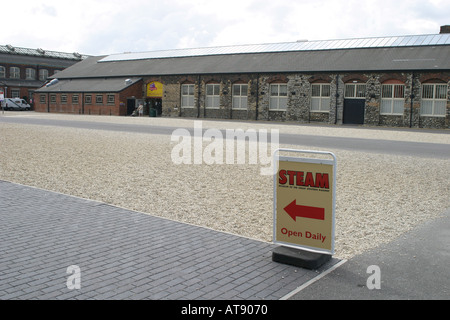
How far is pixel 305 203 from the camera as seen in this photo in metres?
5.24

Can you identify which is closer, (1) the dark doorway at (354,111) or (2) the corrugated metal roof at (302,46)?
(1) the dark doorway at (354,111)

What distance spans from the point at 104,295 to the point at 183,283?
77 cm

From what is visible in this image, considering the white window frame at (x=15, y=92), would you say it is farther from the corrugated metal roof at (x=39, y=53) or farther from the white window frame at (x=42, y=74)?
the corrugated metal roof at (x=39, y=53)

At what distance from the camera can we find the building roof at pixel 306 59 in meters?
36.4

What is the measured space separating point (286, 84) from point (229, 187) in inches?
1274

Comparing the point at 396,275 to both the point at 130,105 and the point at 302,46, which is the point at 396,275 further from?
the point at 130,105

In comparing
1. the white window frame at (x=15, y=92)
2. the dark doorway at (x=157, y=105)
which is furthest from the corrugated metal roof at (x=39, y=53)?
the dark doorway at (x=157, y=105)

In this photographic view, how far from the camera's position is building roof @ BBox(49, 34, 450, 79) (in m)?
36.4

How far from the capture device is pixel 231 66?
45.2 m

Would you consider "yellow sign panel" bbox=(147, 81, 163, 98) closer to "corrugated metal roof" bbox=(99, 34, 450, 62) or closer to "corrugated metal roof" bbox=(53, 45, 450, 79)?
"corrugated metal roof" bbox=(53, 45, 450, 79)

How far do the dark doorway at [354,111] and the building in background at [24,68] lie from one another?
49154 mm

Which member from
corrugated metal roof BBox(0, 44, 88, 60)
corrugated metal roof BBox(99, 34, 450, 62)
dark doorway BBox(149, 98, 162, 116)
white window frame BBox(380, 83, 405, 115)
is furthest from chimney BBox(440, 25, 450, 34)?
corrugated metal roof BBox(0, 44, 88, 60)

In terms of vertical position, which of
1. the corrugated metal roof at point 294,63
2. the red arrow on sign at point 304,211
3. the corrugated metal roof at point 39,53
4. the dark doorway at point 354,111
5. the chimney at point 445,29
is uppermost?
the corrugated metal roof at point 39,53
